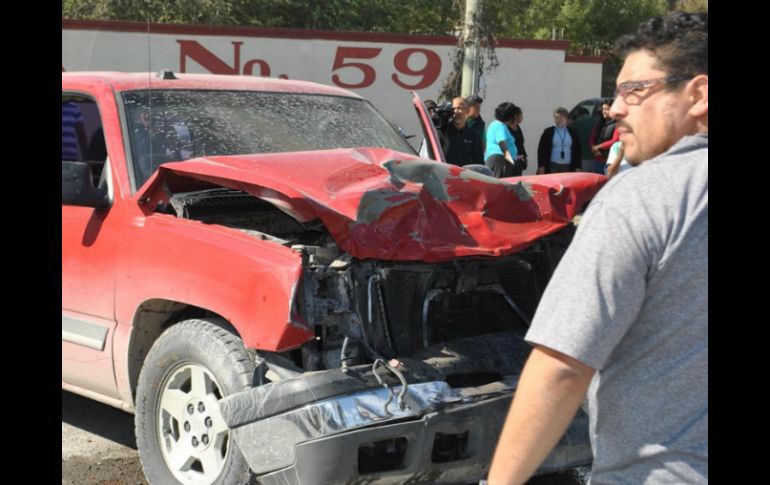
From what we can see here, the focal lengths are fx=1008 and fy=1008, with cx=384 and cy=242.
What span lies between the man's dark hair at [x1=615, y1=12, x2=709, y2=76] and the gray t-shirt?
17 cm

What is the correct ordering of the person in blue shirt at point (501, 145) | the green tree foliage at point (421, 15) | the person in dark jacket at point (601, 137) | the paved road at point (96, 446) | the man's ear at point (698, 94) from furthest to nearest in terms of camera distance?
1. the green tree foliage at point (421, 15)
2. the person in dark jacket at point (601, 137)
3. the person in blue shirt at point (501, 145)
4. the paved road at point (96, 446)
5. the man's ear at point (698, 94)

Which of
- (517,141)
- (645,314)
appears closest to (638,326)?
(645,314)

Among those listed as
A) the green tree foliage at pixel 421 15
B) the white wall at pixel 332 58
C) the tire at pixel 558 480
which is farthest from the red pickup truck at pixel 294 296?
the white wall at pixel 332 58

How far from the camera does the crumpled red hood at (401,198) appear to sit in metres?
3.83

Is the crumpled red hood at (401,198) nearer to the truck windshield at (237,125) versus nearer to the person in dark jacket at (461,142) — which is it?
the truck windshield at (237,125)

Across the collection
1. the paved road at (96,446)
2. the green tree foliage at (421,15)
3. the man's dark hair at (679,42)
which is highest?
the green tree foliage at (421,15)

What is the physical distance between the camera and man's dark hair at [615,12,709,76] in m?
1.99

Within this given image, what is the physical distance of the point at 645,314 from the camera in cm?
188

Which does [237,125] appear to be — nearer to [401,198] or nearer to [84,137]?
[401,198]

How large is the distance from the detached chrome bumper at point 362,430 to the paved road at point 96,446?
135 cm

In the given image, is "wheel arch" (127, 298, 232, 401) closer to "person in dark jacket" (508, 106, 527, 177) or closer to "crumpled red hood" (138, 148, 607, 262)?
"crumpled red hood" (138, 148, 607, 262)

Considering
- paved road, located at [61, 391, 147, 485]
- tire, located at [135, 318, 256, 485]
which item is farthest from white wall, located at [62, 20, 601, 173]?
tire, located at [135, 318, 256, 485]

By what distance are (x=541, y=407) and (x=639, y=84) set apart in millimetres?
687
